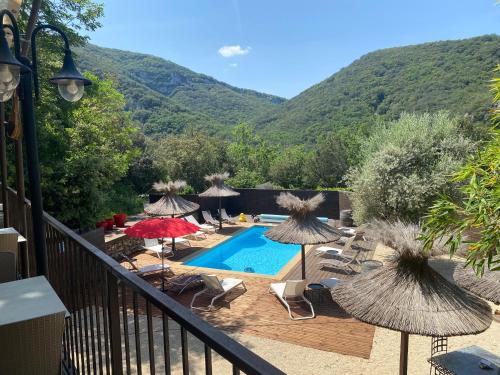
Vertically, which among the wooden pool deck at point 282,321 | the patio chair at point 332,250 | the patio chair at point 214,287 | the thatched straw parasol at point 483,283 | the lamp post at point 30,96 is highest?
the lamp post at point 30,96

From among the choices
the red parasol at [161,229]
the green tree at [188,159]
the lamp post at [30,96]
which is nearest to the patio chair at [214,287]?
the red parasol at [161,229]

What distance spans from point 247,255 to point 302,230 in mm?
5695

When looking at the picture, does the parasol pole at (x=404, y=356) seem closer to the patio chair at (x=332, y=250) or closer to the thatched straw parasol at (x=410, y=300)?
the thatched straw parasol at (x=410, y=300)

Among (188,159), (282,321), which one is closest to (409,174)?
(282,321)

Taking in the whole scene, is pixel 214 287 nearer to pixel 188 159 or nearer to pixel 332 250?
pixel 332 250

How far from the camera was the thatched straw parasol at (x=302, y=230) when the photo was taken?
31.1 feet

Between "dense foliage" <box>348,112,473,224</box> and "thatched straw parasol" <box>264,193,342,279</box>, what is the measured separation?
3174 millimetres

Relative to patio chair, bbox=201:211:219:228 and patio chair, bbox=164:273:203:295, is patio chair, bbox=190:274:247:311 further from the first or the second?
patio chair, bbox=201:211:219:228

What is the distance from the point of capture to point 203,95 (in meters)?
75.0

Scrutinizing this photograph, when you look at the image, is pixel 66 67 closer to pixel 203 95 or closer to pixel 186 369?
pixel 186 369

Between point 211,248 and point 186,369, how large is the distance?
1333 centimetres

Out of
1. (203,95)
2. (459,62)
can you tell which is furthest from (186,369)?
(203,95)

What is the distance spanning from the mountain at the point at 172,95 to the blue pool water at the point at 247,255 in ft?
123

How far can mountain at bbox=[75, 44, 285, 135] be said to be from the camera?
176ft
